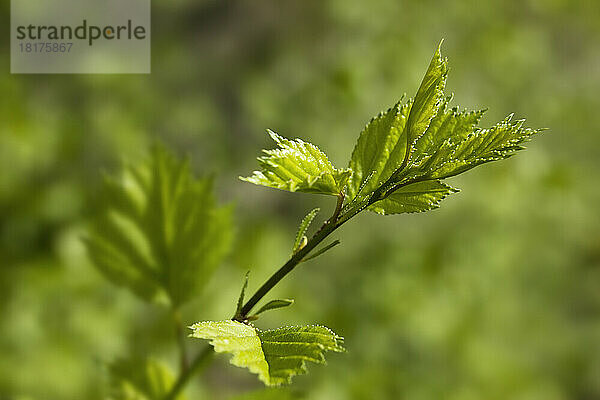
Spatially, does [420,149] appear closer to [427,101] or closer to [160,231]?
[427,101]

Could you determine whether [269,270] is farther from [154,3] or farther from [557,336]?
[154,3]

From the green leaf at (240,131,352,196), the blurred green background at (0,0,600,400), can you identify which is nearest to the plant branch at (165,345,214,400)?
the green leaf at (240,131,352,196)

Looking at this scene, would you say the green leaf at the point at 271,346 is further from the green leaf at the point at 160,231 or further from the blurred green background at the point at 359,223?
the blurred green background at the point at 359,223

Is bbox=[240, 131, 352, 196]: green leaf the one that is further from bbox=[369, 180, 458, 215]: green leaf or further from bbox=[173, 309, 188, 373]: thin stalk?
bbox=[173, 309, 188, 373]: thin stalk

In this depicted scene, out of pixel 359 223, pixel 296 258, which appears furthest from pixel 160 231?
pixel 359 223

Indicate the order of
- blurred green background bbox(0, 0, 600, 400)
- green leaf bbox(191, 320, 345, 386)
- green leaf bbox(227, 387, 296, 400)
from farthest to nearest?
blurred green background bbox(0, 0, 600, 400) → green leaf bbox(227, 387, 296, 400) → green leaf bbox(191, 320, 345, 386)

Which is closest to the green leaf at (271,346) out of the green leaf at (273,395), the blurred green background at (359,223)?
the green leaf at (273,395)
